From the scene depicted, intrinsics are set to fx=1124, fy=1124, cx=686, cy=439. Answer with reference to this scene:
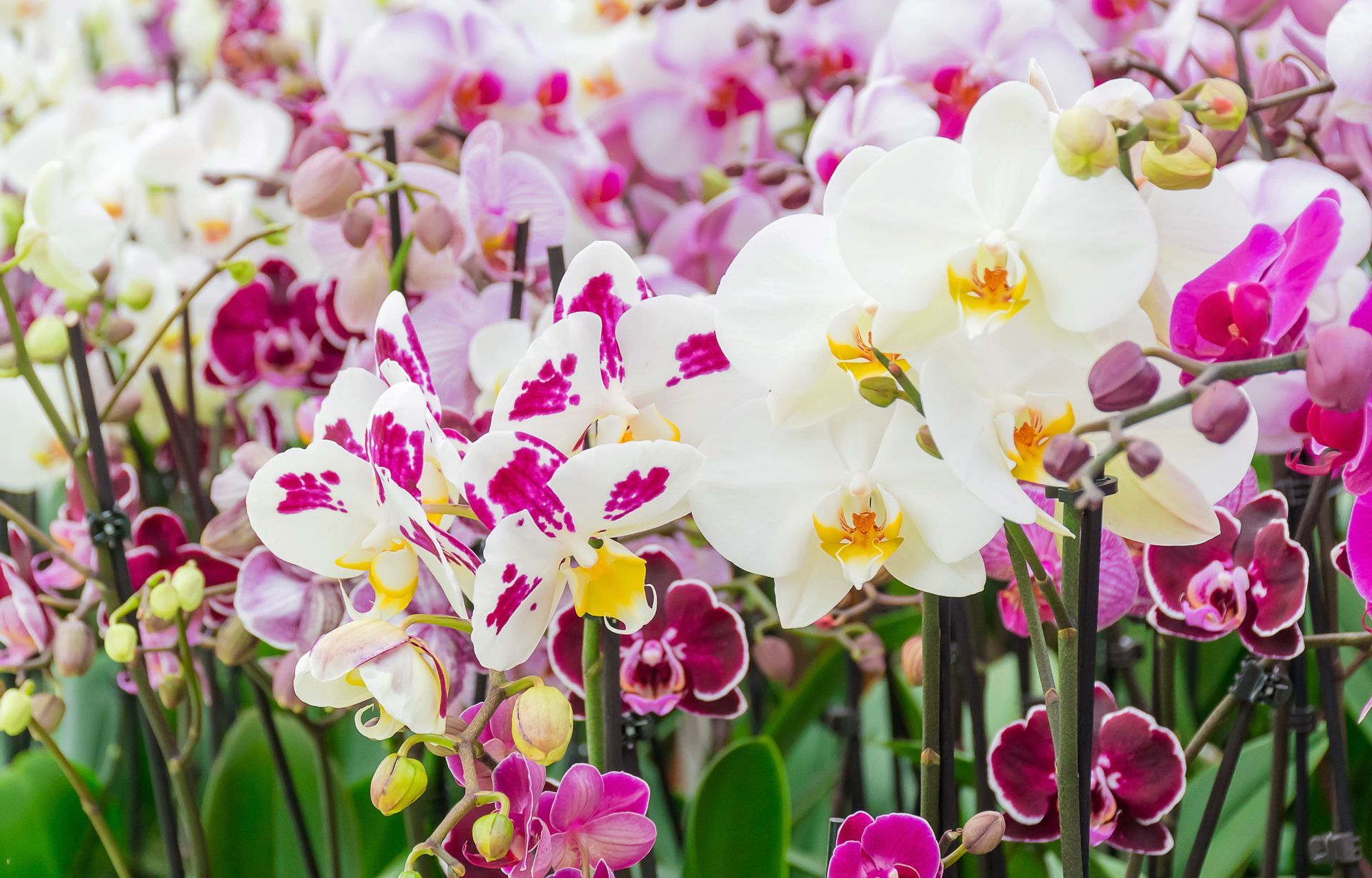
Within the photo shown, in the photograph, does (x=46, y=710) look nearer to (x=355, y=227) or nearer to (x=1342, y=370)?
(x=355, y=227)

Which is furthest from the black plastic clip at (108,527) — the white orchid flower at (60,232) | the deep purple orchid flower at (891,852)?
the deep purple orchid flower at (891,852)

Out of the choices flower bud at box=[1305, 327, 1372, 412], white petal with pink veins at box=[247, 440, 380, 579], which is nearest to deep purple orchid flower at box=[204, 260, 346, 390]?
white petal with pink veins at box=[247, 440, 380, 579]

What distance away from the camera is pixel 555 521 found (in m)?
0.32

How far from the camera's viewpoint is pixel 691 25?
866 mm

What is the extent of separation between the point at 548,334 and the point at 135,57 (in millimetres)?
1758

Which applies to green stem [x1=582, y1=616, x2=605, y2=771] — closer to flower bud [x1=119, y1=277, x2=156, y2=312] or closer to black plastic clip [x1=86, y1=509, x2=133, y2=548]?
black plastic clip [x1=86, y1=509, x2=133, y2=548]

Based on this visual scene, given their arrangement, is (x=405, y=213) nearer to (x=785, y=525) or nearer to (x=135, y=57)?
(x=785, y=525)

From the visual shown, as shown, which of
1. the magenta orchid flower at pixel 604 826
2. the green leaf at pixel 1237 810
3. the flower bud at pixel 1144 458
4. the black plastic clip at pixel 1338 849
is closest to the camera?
the flower bud at pixel 1144 458

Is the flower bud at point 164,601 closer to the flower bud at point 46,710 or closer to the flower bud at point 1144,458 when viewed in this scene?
the flower bud at point 46,710

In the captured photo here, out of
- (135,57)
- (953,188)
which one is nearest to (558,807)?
(953,188)

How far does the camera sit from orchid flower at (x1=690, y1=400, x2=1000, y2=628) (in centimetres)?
34

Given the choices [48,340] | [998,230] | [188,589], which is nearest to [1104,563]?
[998,230]

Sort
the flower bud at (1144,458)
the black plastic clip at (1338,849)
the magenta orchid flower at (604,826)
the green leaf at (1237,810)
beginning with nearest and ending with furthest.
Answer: the flower bud at (1144,458)
the magenta orchid flower at (604,826)
the black plastic clip at (1338,849)
the green leaf at (1237,810)

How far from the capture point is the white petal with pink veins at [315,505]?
342 millimetres
